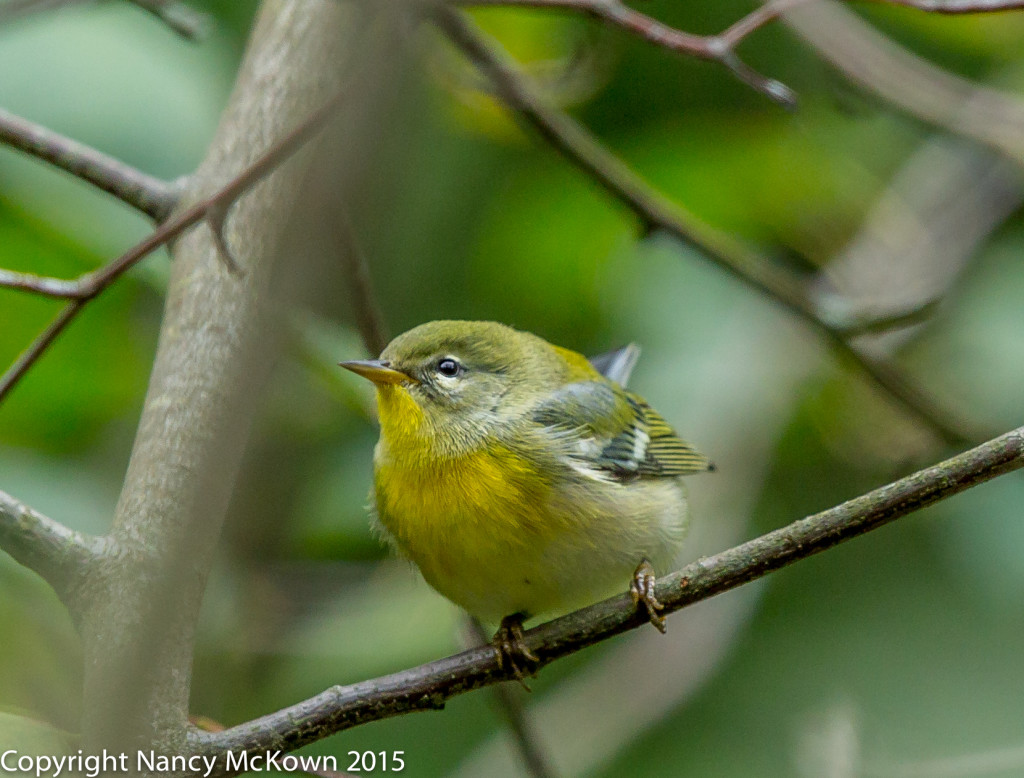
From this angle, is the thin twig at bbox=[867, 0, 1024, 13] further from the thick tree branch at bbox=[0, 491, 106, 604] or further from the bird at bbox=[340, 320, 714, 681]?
the thick tree branch at bbox=[0, 491, 106, 604]

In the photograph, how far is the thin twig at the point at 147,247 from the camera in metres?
1.96

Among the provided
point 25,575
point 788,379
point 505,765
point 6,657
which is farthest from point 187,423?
point 788,379

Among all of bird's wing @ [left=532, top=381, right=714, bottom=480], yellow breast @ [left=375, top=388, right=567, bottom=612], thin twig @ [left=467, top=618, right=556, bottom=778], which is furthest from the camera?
bird's wing @ [left=532, top=381, right=714, bottom=480]

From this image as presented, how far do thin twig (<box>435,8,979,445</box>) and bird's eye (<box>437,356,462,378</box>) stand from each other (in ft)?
2.63

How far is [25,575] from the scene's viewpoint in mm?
2865

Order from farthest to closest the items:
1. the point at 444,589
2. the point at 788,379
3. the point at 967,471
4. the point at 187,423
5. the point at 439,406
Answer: the point at 788,379
the point at 439,406
the point at 444,589
the point at 187,423
the point at 967,471

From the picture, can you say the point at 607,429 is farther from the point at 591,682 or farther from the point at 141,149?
the point at 141,149

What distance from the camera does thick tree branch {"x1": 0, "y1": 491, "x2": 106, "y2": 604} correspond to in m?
2.18

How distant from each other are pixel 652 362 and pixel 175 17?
2173 millimetres

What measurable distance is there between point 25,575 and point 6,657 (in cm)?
78

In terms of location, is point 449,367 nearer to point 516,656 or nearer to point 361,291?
point 361,291

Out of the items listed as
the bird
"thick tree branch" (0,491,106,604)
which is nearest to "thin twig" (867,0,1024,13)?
the bird

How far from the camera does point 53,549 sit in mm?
2225

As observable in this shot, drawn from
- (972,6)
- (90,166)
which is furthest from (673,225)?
(90,166)
